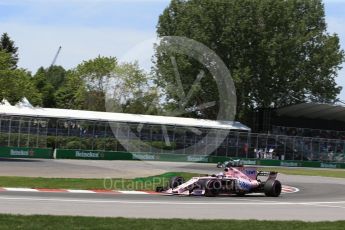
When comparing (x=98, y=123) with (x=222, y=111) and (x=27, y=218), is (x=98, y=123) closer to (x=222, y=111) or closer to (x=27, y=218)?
(x=222, y=111)

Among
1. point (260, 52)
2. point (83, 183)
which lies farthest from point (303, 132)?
point (83, 183)

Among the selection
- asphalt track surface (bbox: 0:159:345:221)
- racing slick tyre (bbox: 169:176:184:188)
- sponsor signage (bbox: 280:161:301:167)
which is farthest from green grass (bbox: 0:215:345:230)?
sponsor signage (bbox: 280:161:301:167)

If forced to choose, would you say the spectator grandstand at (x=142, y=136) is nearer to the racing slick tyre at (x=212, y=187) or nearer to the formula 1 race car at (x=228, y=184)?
the formula 1 race car at (x=228, y=184)

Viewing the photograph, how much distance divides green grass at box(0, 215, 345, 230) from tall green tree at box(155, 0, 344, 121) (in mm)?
52555

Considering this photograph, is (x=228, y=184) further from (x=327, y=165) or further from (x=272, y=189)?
(x=327, y=165)

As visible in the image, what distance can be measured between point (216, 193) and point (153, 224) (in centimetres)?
950

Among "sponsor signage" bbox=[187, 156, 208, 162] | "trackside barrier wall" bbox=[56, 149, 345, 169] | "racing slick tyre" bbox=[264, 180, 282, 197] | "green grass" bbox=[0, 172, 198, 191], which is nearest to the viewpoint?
"racing slick tyre" bbox=[264, 180, 282, 197]

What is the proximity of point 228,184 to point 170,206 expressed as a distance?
211 inches

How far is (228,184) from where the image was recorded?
21672mm

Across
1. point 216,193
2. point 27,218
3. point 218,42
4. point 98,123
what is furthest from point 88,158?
point 27,218

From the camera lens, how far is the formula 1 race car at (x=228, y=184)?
2094 centimetres

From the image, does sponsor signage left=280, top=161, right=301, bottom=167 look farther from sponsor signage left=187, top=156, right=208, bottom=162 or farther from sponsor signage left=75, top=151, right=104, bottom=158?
sponsor signage left=75, top=151, right=104, bottom=158

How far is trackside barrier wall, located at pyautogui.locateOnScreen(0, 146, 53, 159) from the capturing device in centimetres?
4522

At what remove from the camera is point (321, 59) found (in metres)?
70.1
